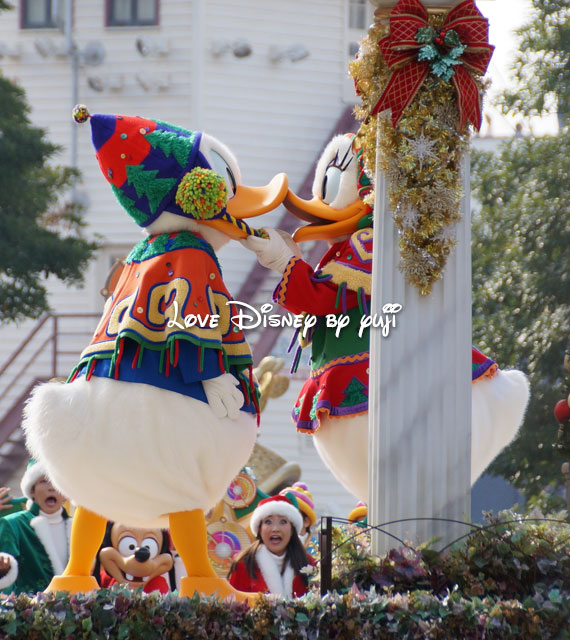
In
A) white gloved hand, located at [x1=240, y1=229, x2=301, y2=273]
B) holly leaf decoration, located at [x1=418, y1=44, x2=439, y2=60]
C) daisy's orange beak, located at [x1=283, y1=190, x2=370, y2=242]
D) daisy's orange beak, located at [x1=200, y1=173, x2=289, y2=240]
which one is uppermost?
holly leaf decoration, located at [x1=418, y1=44, x2=439, y2=60]

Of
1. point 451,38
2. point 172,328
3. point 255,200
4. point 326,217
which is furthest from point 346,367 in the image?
point 451,38

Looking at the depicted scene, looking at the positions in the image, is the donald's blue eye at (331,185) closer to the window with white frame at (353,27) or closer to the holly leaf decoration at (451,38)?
the holly leaf decoration at (451,38)

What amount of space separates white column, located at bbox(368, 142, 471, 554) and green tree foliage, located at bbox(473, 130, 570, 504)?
5.11 metres

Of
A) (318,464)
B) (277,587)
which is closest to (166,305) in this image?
(277,587)

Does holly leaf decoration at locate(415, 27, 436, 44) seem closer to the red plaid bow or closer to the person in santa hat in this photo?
the red plaid bow

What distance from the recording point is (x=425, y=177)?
4.29 meters

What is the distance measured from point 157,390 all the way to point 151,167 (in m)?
0.97

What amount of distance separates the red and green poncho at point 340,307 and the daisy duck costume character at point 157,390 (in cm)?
43

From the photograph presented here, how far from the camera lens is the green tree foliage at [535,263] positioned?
9367 millimetres

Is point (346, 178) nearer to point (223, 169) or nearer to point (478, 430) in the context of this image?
point (223, 169)

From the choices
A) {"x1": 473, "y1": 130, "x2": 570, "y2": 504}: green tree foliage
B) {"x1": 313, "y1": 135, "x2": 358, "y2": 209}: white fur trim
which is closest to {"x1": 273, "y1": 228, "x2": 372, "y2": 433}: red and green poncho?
{"x1": 313, "y1": 135, "x2": 358, "y2": 209}: white fur trim

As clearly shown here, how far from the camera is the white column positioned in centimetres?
424

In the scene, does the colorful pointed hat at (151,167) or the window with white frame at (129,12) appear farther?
the window with white frame at (129,12)

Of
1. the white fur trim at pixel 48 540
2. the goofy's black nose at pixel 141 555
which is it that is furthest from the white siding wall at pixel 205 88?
the goofy's black nose at pixel 141 555
